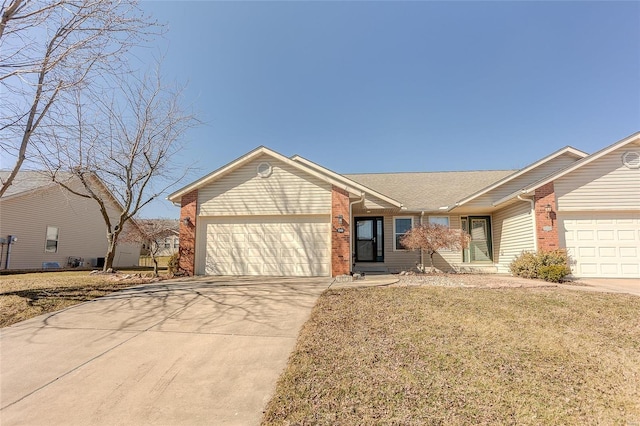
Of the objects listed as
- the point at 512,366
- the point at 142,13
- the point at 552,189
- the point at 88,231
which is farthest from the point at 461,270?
the point at 88,231

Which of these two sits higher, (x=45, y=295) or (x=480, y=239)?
(x=480, y=239)

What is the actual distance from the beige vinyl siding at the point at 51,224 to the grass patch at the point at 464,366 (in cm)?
1868

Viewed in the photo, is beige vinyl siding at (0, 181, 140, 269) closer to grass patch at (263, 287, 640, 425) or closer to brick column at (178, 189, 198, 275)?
brick column at (178, 189, 198, 275)

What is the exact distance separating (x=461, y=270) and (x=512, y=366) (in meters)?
11.2

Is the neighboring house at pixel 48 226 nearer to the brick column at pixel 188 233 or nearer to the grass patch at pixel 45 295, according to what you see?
the brick column at pixel 188 233

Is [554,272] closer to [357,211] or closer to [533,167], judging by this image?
[533,167]

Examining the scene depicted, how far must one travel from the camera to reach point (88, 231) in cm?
2089

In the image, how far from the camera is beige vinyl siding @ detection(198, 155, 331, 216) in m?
11.6

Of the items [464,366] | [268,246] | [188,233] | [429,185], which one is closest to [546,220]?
[429,185]

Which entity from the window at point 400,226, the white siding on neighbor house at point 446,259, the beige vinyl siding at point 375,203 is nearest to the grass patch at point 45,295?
the beige vinyl siding at point 375,203

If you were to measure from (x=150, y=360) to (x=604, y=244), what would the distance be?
14036 millimetres

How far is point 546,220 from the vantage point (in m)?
10.9

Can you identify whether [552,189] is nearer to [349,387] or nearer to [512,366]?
[512,366]

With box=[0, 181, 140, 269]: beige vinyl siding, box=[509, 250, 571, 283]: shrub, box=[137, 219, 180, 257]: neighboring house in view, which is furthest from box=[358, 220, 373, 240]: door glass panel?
box=[0, 181, 140, 269]: beige vinyl siding
